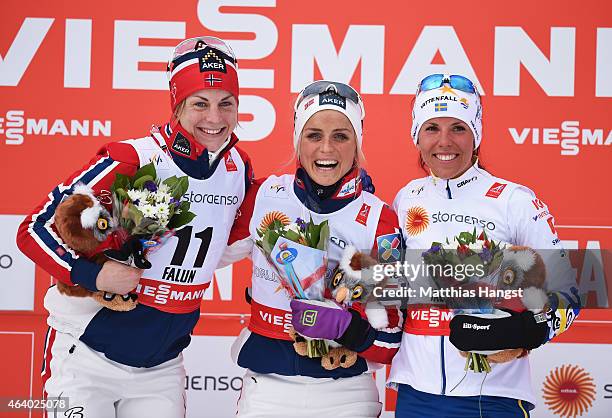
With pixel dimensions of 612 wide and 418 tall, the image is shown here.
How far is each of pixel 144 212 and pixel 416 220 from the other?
1052 millimetres

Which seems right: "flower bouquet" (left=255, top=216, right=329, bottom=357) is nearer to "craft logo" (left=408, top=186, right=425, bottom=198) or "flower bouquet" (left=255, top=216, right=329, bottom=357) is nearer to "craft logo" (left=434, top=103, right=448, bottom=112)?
"craft logo" (left=408, top=186, right=425, bottom=198)

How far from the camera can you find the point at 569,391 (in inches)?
176

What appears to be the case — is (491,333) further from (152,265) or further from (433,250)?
(152,265)

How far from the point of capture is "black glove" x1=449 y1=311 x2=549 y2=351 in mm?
2658

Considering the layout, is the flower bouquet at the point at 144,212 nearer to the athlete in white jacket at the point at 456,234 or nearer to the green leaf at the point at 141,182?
the green leaf at the point at 141,182

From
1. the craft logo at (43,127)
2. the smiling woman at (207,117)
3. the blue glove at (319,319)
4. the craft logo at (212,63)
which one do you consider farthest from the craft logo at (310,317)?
the craft logo at (43,127)

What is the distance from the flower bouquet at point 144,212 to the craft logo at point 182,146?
203 millimetres

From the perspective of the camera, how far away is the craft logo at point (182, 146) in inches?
123

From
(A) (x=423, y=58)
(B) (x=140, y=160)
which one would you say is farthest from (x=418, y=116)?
(A) (x=423, y=58)

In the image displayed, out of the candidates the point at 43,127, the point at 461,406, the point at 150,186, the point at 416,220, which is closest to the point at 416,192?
the point at 416,220

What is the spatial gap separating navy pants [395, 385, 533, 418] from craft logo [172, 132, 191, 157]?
1278 millimetres

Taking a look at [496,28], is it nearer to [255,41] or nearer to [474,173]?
[255,41]

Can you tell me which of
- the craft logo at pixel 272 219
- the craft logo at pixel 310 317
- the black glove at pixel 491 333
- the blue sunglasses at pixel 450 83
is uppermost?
the blue sunglasses at pixel 450 83

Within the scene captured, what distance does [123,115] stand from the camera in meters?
4.53
